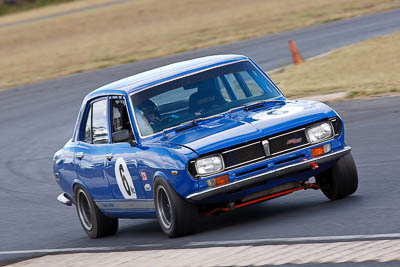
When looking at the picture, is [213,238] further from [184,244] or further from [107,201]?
[107,201]

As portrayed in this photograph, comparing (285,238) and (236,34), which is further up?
(236,34)

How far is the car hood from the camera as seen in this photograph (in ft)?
26.0

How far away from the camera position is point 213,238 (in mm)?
7910

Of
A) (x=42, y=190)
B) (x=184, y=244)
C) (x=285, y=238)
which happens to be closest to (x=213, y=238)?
(x=184, y=244)

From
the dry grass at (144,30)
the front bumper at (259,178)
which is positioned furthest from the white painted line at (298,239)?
the dry grass at (144,30)

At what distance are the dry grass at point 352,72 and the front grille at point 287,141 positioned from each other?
29.8 ft

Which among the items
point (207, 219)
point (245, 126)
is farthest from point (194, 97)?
point (207, 219)

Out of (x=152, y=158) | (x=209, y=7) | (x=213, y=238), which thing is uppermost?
(x=209, y=7)

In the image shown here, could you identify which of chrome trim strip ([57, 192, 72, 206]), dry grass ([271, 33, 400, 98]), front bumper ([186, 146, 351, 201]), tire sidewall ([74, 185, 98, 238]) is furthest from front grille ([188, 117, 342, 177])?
dry grass ([271, 33, 400, 98])

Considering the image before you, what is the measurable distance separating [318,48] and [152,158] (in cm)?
1991

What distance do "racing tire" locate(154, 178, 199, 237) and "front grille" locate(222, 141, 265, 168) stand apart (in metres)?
0.51

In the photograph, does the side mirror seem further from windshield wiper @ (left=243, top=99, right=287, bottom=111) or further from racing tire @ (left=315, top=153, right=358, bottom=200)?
racing tire @ (left=315, top=153, right=358, bottom=200)

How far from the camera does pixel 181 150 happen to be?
7914 millimetres

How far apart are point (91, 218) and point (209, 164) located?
2427mm
